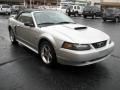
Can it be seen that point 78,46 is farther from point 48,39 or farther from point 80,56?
point 48,39

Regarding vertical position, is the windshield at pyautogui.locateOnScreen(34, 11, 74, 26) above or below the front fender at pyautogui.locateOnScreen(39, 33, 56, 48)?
above

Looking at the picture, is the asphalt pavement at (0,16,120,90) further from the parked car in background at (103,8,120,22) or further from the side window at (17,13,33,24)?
the parked car in background at (103,8,120,22)

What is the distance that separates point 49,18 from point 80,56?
220cm

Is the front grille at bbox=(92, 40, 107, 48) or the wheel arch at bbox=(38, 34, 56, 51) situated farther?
the wheel arch at bbox=(38, 34, 56, 51)

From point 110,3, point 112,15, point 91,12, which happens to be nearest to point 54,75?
point 112,15

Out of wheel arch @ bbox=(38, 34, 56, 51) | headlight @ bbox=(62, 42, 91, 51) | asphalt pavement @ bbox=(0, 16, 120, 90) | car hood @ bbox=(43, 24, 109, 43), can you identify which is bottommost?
asphalt pavement @ bbox=(0, 16, 120, 90)

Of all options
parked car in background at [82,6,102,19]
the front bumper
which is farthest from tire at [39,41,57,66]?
parked car in background at [82,6,102,19]

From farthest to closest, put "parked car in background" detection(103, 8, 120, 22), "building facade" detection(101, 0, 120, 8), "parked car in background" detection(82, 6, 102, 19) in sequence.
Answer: "building facade" detection(101, 0, 120, 8) < "parked car in background" detection(82, 6, 102, 19) < "parked car in background" detection(103, 8, 120, 22)

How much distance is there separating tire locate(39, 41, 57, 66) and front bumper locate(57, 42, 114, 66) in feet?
0.82

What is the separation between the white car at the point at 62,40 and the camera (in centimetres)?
473

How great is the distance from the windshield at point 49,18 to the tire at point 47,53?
80 cm

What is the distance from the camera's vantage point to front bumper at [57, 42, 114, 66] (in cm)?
463

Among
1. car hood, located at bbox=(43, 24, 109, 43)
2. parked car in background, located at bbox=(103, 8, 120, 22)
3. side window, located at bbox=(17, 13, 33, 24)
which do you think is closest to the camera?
car hood, located at bbox=(43, 24, 109, 43)

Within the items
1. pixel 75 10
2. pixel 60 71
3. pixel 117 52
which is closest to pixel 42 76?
pixel 60 71
